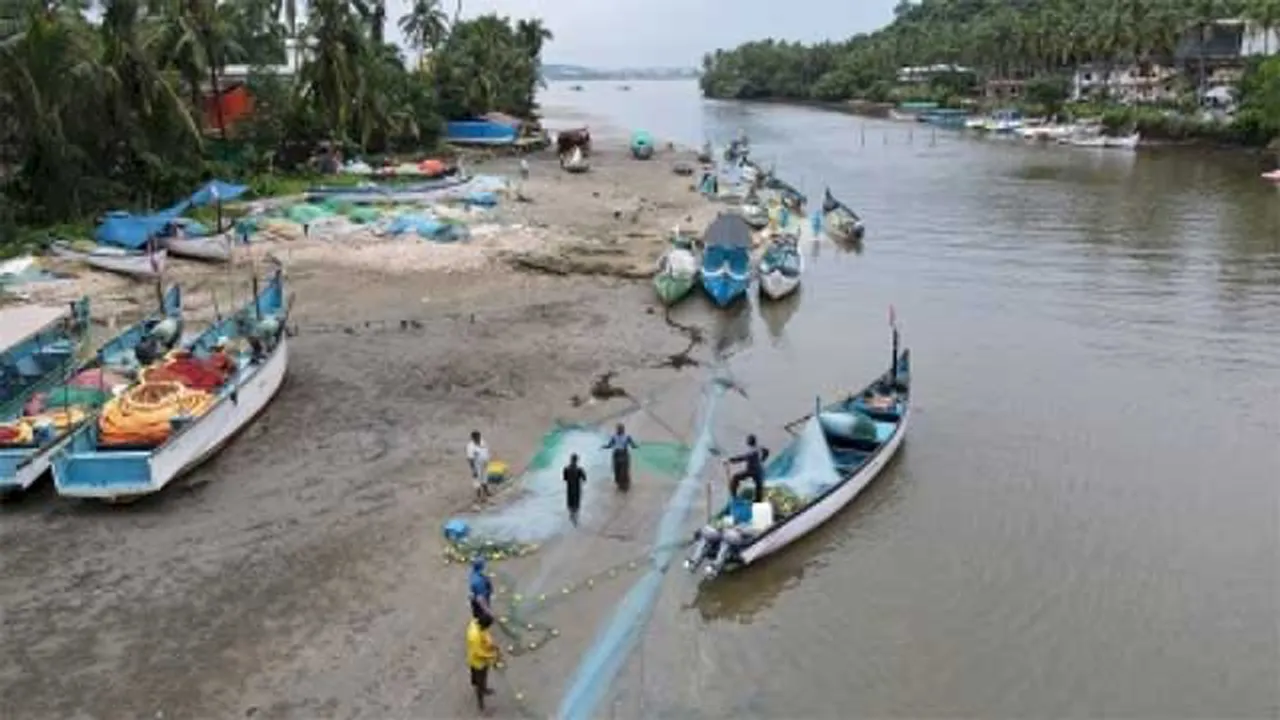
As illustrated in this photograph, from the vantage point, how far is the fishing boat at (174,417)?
19703mm

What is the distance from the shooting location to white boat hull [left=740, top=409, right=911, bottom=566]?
18203 mm

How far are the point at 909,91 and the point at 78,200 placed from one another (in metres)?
120

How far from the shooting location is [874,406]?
24016 mm

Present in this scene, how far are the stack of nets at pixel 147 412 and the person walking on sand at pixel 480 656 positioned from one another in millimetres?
8919

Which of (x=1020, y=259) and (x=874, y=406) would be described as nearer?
(x=874, y=406)

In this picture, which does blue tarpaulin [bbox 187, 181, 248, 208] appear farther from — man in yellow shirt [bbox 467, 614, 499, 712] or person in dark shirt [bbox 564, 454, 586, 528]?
man in yellow shirt [bbox 467, 614, 499, 712]

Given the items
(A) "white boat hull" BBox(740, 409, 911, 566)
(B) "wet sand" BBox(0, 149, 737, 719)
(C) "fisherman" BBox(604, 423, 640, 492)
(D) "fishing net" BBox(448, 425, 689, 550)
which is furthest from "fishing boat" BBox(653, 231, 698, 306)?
(C) "fisherman" BBox(604, 423, 640, 492)

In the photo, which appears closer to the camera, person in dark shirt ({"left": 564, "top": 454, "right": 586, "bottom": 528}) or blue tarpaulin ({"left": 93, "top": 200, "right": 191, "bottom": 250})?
person in dark shirt ({"left": 564, "top": 454, "right": 586, "bottom": 528})

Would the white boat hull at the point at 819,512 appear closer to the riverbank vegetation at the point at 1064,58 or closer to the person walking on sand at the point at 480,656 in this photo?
the person walking on sand at the point at 480,656

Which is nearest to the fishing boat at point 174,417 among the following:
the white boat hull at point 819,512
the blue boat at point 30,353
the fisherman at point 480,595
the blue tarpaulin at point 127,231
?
the blue boat at point 30,353

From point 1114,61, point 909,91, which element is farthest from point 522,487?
point 909,91

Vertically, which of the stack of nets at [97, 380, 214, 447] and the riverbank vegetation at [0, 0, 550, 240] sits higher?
the riverbank vegetation at [0, 0, 550, 240]

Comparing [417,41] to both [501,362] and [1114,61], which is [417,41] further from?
[501,362]

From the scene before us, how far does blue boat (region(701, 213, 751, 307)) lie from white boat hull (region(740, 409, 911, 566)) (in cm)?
1343
